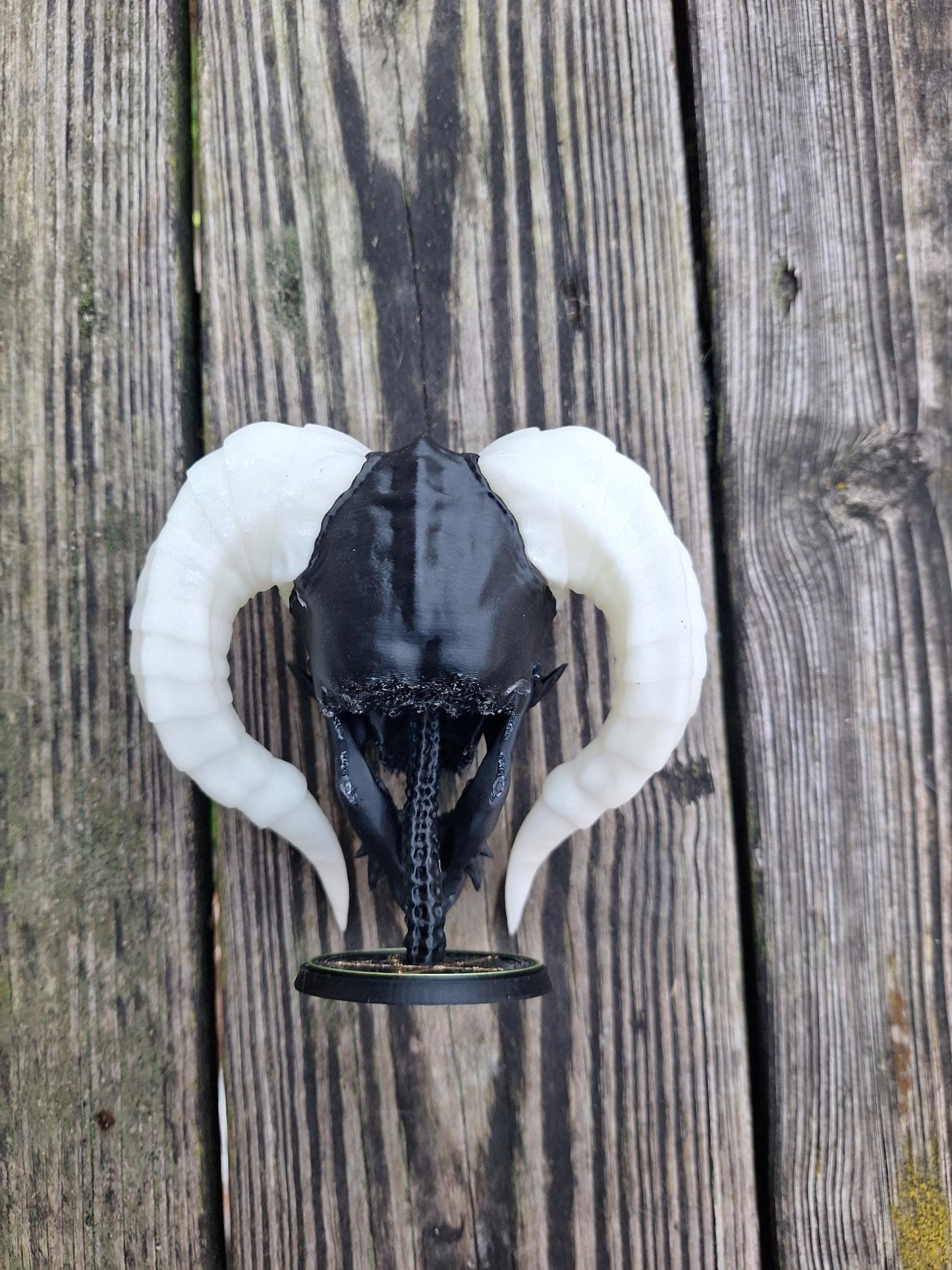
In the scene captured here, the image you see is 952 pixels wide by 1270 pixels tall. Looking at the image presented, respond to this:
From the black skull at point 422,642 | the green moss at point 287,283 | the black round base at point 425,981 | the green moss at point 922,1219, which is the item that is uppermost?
the green moss at point 287,283

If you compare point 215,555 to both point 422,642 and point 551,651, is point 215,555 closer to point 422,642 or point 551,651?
point 422,642

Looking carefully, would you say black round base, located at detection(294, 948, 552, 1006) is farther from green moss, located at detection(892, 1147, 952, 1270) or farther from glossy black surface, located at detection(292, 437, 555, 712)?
green moss, located at detection(892, 1147, 952, 1270)

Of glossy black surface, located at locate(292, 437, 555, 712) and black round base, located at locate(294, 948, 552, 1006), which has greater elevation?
glossy black surface, located at locate(292, 437, 555, 712)

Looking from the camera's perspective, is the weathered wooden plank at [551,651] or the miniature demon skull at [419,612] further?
the weathered wooden plank at [551,651]

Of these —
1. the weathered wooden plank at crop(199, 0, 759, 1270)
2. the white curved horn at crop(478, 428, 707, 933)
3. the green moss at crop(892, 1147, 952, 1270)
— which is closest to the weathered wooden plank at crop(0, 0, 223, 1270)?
the weathered wooden plank at crop(199, 0, 759, 1270)

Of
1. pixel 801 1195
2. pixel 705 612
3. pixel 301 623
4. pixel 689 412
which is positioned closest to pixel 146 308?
pixel 301 623

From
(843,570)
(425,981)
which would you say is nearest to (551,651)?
(843,570)

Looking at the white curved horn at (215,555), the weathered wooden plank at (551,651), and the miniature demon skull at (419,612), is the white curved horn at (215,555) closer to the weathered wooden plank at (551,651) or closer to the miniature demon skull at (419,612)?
the miniature demon skull at (419,612)

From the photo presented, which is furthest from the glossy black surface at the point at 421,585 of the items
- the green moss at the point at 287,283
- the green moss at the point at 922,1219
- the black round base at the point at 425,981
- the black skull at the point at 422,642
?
the green moss at the point at 922,1219
